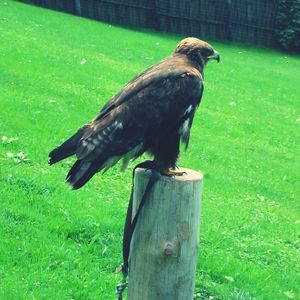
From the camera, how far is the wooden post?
9.54ft

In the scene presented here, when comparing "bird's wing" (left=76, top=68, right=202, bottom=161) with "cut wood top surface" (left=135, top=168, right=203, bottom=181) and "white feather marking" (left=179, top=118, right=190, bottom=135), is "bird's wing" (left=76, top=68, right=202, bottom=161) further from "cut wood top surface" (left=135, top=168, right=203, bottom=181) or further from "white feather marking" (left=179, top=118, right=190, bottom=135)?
"cut wood top surface" (left=135, top=168, right=203, bottom=181)

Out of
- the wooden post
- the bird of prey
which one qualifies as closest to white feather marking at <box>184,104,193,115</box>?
the bird of prey

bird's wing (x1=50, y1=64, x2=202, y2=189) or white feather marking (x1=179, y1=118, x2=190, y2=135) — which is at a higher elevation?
bird's wing (x1=50, y1=64, x2=202, y2=189)

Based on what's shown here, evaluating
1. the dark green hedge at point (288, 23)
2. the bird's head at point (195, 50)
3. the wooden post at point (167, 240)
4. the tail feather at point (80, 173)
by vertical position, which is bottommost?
the dark green hedge at point (288, 23)

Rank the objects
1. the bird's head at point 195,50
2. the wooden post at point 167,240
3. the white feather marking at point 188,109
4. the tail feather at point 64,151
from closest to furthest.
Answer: the wooden post at point 167,240
the tail feather at point 64,151
the white feather marking at point 188,109
the bird's head at point 195,50

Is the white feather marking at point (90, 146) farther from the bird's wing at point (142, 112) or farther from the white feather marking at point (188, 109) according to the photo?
the white feather marking at point (188, 109)

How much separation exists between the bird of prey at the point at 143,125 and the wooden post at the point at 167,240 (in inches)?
8.5

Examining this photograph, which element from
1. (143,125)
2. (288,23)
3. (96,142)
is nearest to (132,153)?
(143,125)

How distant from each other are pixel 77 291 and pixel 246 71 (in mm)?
13818

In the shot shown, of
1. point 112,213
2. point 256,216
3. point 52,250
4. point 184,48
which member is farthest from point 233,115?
point 184,48

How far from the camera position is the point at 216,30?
26.3 metres

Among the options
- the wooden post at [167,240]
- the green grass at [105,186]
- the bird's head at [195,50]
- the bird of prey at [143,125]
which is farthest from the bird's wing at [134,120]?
the green grass at [105,186]

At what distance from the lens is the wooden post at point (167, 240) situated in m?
2.91

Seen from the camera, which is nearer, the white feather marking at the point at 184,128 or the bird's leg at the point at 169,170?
the bird's leg at the point at 169,170
